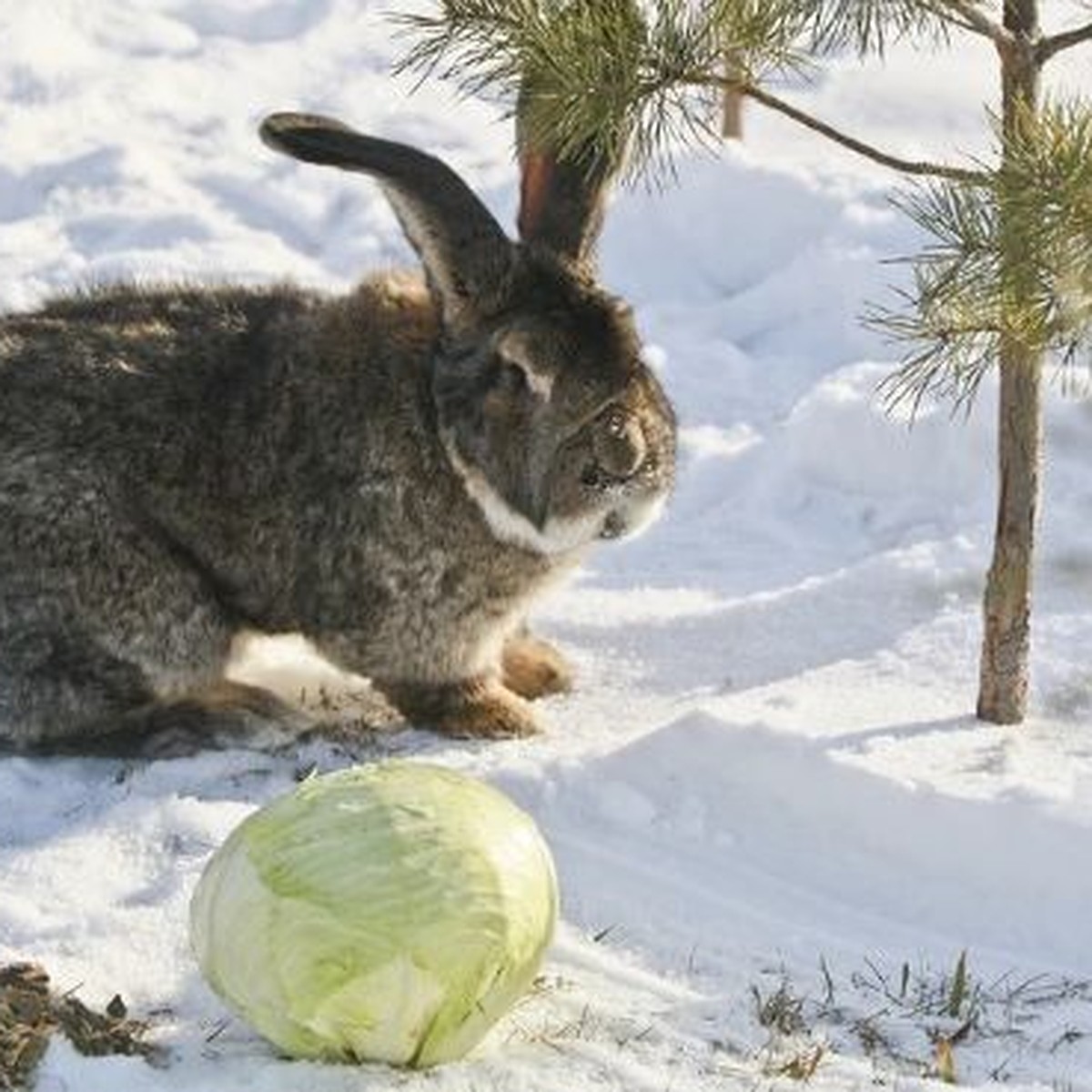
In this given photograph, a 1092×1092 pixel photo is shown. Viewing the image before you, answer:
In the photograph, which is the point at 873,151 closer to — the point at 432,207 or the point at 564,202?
the point at 564,202

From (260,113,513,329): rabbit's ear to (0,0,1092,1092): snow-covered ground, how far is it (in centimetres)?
105

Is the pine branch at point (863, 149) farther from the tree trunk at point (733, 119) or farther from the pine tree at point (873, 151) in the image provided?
the tree trunk at point (733, 119)

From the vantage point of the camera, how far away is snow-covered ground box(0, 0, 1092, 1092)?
12.8 ft

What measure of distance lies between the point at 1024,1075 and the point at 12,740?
252 cm

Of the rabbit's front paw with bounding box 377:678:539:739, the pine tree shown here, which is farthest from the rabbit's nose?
the rabbit's front paw with bounding box 377:678:539:739

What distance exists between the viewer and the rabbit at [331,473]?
5.25 meters

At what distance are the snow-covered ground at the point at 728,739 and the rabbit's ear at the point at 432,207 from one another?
105 centimetres

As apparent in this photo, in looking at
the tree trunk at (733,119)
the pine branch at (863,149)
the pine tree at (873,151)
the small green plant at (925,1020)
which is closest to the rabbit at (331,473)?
the pine tree at (873,151)

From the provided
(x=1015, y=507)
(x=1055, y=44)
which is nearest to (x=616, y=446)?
(x=1015, y=507)

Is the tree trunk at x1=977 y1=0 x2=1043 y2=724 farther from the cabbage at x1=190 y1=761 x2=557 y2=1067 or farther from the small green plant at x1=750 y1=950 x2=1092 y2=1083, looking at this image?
the cabbage at x1=190 y1=761 x2=557 y2=1067

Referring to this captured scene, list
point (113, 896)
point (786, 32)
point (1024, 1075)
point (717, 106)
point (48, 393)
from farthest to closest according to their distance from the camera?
point (48, 393) < point (717, 106) < point (786, 32) < point (113, 896) < point (1024, 1075)

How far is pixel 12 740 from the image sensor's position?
530cm

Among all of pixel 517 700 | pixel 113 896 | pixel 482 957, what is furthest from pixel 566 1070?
pixel 517 700

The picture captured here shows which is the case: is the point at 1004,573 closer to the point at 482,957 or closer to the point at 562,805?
the point at 562,805
